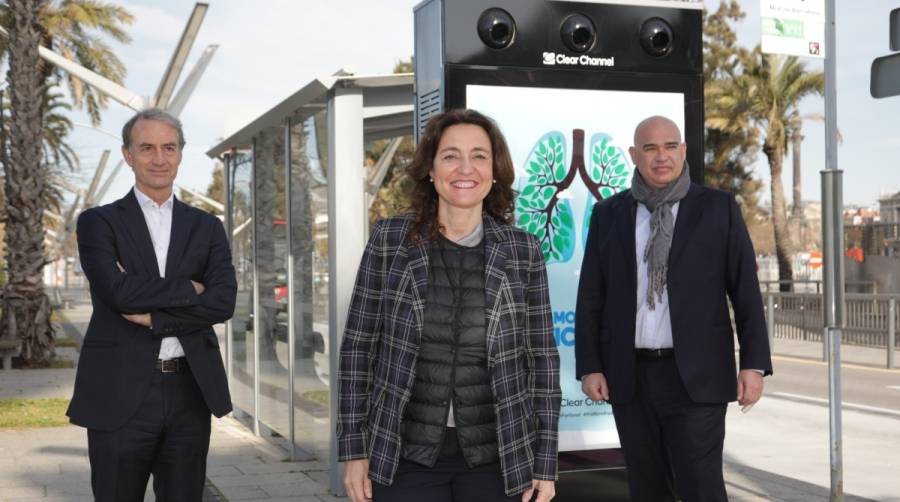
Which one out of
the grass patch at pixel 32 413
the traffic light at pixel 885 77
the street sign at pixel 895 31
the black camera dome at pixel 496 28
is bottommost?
the grass patch at pixel 32 413

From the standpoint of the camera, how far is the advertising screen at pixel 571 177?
5.27m

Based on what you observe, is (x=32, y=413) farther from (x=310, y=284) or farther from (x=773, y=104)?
(x=773, y=104)

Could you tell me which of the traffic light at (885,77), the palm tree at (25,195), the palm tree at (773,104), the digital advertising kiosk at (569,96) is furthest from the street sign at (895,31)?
the palm tree at (773,104)

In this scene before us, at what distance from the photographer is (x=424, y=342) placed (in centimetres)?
286

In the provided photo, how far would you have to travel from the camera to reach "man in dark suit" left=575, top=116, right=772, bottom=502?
392 centimetres

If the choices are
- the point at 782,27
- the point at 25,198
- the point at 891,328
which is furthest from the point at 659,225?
the point at 25,198

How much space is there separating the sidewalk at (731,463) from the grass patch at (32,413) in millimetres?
379

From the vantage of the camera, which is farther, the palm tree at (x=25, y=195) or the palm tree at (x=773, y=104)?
the palm tree at (x=773, y=104)

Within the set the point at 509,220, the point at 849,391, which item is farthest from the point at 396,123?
the point at 849,391

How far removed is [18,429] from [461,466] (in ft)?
28.7

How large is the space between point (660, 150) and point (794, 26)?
255cm

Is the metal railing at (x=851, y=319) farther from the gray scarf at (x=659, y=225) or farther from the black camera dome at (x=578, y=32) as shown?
the gray scarf at (x=659, y=225)

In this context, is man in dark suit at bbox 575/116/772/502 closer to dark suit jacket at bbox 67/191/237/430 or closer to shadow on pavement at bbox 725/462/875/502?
dark suit jacket at bbox 67/191/237/430

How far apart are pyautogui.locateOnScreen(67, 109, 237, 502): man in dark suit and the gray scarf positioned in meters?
1.56
